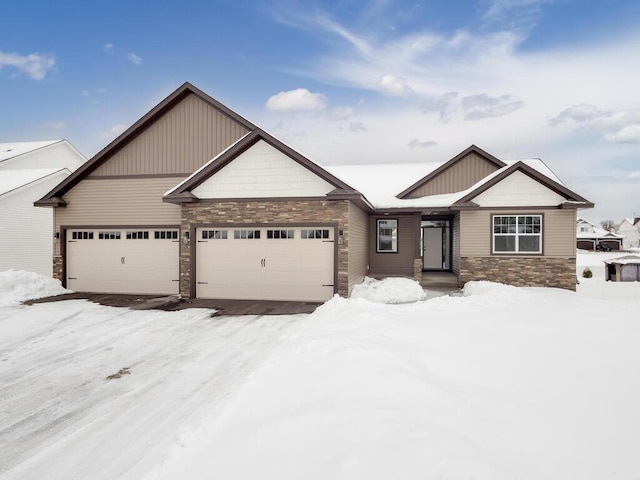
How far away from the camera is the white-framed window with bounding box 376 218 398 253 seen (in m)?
18.5

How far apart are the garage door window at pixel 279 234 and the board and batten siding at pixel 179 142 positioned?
4.38 m

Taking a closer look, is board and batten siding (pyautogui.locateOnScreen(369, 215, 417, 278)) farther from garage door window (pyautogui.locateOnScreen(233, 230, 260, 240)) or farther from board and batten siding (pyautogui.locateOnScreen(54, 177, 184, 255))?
board and batten siding (pyautogui.locateOnScreen(54, 177, 184, 255))

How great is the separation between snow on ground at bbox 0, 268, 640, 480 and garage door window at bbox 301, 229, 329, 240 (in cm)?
413

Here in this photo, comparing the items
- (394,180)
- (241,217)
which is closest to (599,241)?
(394,180)

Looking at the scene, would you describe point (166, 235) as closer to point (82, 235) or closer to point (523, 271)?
point (82, 235)

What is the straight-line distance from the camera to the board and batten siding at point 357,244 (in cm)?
1288

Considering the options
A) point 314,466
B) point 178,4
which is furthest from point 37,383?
point 178,4

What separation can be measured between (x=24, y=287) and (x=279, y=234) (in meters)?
9.63

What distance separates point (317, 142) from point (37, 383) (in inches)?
1102

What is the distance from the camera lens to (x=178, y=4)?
735 inches

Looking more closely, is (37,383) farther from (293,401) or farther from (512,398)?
(512,398)

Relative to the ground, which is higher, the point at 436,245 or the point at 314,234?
the point at 314,234

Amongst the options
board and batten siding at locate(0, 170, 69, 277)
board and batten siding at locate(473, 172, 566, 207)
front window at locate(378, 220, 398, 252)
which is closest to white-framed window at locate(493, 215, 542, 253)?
board and batten siding at locate(473, 172, 566, 207)

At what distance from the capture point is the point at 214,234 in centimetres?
1278
